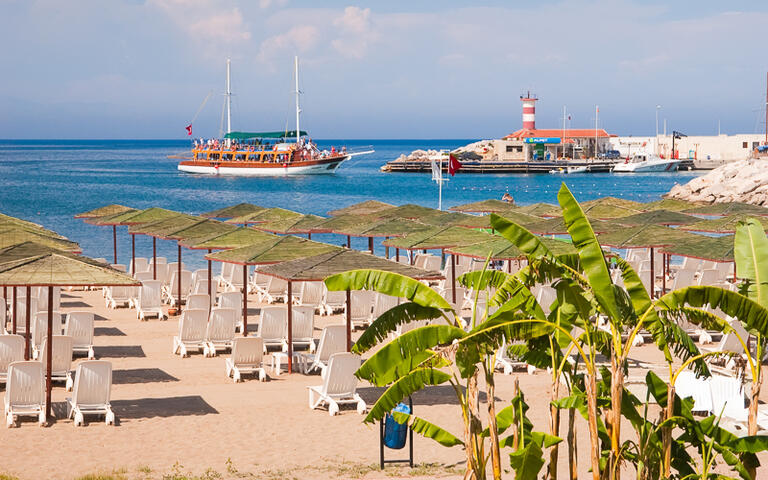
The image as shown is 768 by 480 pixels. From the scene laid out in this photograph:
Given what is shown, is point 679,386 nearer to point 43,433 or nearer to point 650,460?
point 650,460

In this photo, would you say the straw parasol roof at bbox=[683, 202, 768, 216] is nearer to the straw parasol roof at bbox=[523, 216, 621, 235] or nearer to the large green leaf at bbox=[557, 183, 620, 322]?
the straw parasol roof at bbox=[523, 216, 621, 235]

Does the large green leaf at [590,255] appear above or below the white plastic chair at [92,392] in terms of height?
above

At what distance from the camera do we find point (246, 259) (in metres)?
15.0

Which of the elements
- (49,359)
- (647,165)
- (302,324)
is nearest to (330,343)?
(302,324)

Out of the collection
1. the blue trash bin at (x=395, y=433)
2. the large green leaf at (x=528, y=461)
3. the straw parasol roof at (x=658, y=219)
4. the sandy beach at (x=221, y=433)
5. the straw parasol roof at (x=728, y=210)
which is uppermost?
the straw parasol roof at (x=728, y=210)

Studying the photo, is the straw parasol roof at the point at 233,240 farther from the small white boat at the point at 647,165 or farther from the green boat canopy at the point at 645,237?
the small white boat at the point at 647,165

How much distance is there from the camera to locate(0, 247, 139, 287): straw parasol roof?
11070 mm

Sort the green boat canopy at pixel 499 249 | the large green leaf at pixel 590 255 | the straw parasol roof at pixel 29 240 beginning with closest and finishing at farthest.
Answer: the large green leaf at pixel 590 255 < the green boat canopy at pixel 499 249 < the straw parasol roof at pixel 29 240

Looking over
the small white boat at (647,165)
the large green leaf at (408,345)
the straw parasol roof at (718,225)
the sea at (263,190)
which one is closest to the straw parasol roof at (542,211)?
the straw parasol roof at (718,225)

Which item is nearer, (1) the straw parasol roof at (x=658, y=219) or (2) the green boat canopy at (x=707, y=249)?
(2) the green boat canopy at (x=707, y=249)

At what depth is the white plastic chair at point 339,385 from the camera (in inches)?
457

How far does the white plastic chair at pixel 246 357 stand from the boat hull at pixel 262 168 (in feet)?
314

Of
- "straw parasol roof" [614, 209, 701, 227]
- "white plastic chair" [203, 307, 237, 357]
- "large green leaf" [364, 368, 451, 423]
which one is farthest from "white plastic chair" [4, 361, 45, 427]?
"straw parasol roof" [614, 209, 701, 227]

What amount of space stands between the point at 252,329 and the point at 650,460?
35.5ft
